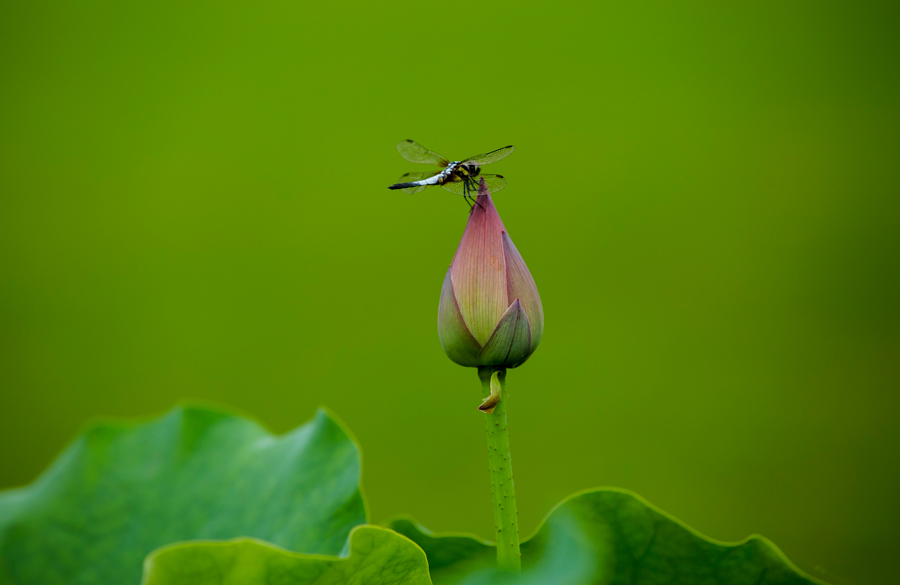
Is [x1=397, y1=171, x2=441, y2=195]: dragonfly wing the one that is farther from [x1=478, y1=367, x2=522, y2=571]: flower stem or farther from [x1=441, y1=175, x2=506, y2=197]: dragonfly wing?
[x1=478, y1=367, x2=522, y2=571]: flower stem

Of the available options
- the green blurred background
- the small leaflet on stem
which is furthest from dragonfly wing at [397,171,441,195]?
the green blurred background

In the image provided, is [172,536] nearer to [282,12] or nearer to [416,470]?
[416,470]

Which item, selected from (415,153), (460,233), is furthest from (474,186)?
(460,233)

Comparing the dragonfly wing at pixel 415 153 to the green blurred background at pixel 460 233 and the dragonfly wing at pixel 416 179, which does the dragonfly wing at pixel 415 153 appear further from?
the green blurred background at pixel 460 233

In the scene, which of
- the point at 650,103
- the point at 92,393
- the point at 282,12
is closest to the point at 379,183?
the point at 282,12

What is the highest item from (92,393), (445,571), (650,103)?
(650,103)

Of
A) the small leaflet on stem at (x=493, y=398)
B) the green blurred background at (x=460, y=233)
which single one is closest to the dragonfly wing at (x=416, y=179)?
the small leaflet on stem at (x=493, y=398)

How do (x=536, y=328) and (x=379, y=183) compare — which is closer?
(x=536, y=328)
